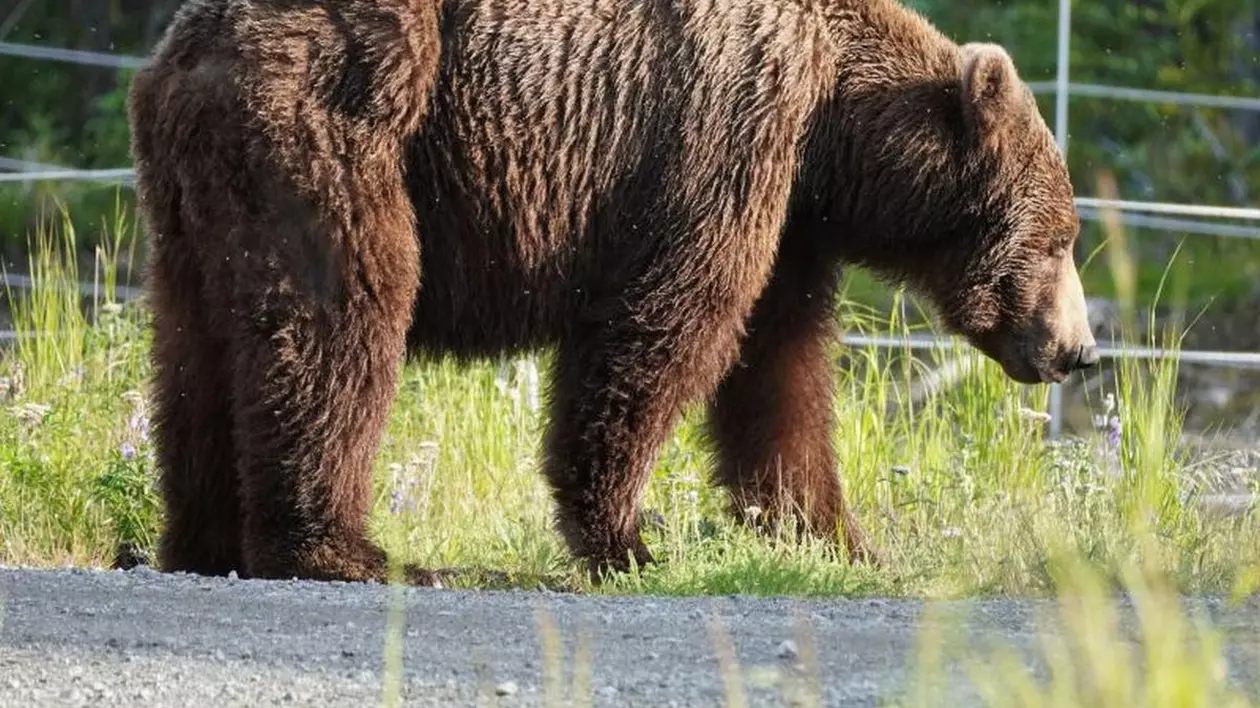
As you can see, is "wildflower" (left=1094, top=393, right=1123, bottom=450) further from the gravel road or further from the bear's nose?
the gravel road

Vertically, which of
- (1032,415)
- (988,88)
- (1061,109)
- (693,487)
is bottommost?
(693,487)

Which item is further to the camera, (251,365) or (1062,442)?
(1062,442)

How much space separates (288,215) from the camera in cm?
665

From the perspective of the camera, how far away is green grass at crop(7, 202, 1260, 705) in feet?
22.3

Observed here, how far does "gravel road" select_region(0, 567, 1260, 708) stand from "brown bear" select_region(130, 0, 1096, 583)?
0.82 meters

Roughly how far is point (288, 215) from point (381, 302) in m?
0.37

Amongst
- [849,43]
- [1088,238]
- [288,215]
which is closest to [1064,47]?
[849,43]

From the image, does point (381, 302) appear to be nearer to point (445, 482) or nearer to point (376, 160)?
point (376, 160)

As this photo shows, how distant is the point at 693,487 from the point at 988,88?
1997 mm

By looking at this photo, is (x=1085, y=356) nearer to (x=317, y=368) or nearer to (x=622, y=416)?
(x=622, y=416)

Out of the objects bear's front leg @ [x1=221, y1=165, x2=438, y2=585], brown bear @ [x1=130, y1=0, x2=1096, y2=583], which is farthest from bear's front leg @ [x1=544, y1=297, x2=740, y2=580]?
bear's front leg @ [x1=221, y1=165, x2=438, y2=585]

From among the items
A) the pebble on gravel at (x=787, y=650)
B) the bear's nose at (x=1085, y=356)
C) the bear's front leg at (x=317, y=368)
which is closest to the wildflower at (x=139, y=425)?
the bear's front leg at (x=317, y=368)

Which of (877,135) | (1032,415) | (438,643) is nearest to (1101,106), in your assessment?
(1032,415)

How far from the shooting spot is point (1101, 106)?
19109 mm
